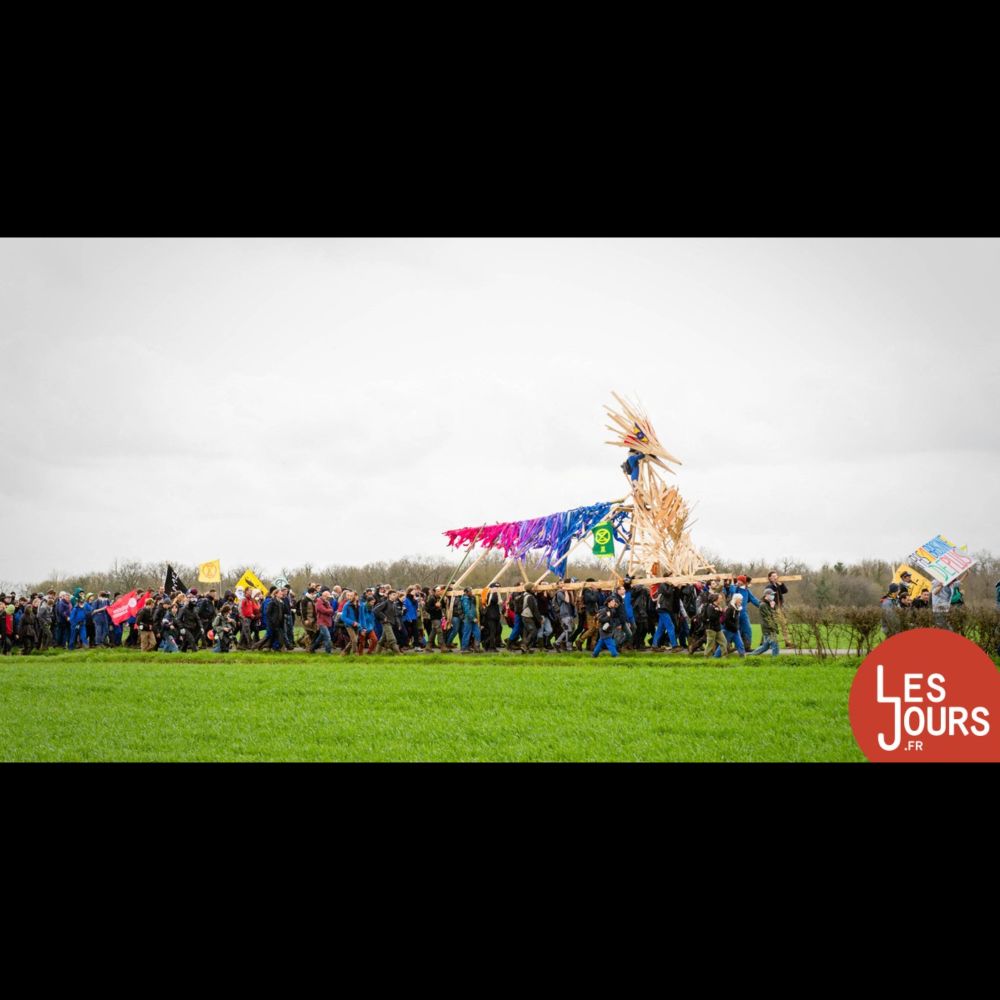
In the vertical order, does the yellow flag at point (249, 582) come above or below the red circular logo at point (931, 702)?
above

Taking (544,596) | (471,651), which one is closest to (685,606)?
(544,596)

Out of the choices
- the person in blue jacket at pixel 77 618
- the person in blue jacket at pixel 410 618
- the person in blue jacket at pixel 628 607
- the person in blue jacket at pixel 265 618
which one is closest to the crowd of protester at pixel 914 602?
the person in blue jacket at pixel 628 607

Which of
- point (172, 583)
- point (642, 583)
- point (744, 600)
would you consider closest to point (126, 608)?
point (172, 583)

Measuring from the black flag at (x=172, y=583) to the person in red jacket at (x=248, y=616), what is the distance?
2108 millimetres

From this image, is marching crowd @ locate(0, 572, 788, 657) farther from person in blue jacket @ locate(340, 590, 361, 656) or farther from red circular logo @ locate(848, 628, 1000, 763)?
red circular logo @ locate(848, 628, 1000, 763)

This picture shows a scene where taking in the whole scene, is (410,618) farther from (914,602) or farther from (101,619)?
(914,602)

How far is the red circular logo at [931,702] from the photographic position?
809 centimetres

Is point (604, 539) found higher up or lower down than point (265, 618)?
higher up

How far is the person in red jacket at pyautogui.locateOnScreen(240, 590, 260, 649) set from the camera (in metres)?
19.7

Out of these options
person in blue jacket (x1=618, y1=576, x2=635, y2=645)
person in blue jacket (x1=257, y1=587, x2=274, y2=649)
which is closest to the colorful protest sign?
person in blue jacket (x1=618, y1=576, x2=635, y2=645)

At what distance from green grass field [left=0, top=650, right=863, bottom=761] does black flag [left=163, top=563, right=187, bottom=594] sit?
514 centimetres

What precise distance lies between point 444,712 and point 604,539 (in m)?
8.03

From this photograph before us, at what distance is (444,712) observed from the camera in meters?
11.2

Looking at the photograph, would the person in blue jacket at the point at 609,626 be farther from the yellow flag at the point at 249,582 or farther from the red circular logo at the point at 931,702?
the red circular logo at the point at 931,702
